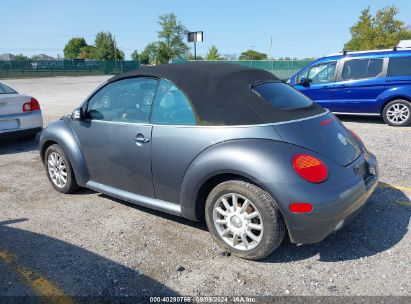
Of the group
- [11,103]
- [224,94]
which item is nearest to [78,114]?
[224,94]

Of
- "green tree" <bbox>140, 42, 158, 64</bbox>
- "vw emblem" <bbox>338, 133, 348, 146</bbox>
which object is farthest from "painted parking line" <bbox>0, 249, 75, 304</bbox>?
"green tree" <bbox>140, 42, 158, 64</bbox>

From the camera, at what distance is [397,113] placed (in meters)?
8.30

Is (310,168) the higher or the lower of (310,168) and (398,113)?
the higher

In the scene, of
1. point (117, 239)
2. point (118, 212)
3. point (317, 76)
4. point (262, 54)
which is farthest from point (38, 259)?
point (262, 54)

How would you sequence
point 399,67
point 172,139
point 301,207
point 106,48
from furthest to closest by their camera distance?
point 106,48
point 399,67
point 172,139
point 301,207

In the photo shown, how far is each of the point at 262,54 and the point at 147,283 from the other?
327 feet

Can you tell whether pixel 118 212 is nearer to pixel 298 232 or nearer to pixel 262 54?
pixel 298 232

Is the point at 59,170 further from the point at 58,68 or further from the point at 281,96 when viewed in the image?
the point at 58,68

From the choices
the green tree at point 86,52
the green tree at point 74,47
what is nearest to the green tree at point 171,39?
the green tree at point 86,52

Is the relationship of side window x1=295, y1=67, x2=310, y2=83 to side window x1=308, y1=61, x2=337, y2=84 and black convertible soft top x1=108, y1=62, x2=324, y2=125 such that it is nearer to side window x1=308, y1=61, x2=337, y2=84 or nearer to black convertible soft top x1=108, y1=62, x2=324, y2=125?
side window x1=308, y1=61, x2=337, y2=84

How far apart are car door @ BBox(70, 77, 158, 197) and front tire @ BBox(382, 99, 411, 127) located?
6.87 metres

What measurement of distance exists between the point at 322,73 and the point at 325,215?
7.43 meters

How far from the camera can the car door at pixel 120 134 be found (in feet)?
11.5

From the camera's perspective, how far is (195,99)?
10.5 feet
